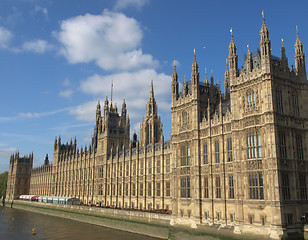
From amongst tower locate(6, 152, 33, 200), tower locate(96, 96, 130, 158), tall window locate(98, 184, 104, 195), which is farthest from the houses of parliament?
tower locate(6, 152, 33, 200)

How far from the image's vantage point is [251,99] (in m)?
42.8

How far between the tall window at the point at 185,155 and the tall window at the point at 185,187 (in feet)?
8.23

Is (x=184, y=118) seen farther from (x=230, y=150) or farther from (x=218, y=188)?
(x=218, y=188)

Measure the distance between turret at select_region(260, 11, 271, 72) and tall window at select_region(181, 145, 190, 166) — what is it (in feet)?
60.5

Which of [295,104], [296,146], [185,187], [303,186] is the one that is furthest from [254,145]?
[185,187]

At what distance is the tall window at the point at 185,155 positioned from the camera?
51956mm

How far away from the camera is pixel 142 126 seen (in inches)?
4914

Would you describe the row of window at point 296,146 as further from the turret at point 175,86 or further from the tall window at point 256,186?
the turret at point 175,86

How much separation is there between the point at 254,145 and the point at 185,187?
15334 mm

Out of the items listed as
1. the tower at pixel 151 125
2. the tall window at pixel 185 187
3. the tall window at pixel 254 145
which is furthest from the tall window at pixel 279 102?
the tower at pixel 151 125

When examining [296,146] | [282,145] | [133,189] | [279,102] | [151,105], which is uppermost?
[151,105]

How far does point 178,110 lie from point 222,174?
15.0m

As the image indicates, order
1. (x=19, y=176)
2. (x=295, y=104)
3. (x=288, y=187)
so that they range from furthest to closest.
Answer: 1. (x=19, y=176)
2. (x=295, y=104)
3. (x=288, y=187)

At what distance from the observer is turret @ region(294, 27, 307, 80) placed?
45.4 metres
